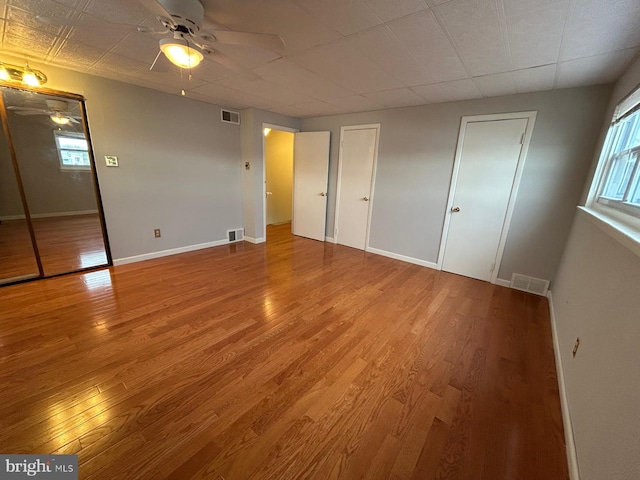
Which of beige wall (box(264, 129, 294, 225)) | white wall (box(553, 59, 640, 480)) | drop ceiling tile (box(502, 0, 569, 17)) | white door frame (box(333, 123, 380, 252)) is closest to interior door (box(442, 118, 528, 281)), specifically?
white wall (box(553, 59, 640, 480))

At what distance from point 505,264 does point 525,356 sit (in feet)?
5.11

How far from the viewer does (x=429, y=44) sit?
6.06 ft

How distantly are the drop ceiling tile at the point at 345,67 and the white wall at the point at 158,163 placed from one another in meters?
2.27

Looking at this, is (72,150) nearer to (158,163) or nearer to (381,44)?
(158,163)

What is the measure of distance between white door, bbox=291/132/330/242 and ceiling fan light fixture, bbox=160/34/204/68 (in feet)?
9.62

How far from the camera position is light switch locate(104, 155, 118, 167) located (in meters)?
3.08

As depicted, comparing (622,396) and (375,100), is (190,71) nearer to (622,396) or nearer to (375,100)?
(375,100)

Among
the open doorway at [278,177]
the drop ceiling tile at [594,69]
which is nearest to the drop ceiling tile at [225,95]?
the open doorway at [278,177]

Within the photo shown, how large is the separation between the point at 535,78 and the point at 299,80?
231cm

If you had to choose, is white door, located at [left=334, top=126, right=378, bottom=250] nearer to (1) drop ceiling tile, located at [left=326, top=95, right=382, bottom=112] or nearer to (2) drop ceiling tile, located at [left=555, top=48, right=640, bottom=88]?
(1) drop ceiling tile, located at [left=326, top=95, right=382, bottom=112]

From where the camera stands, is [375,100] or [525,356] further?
[375,100]

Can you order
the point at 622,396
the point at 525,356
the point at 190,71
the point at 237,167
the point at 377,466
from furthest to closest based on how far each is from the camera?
the point at 237,167, the point at 190,71, the point at 525,356, the point at 377,466, the point at 622,396

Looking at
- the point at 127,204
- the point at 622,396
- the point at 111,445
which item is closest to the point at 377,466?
the point at 622,396

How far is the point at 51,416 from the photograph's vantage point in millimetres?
1314
